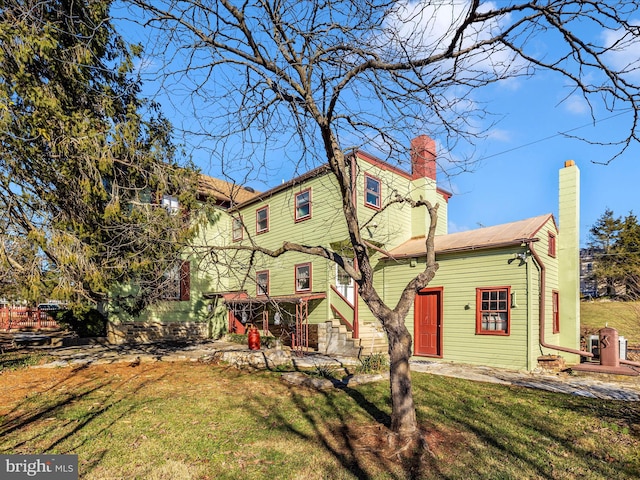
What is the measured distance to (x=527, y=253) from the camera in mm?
10047

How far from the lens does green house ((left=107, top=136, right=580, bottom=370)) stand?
10281mm

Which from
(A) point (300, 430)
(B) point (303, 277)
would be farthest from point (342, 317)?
(A) point (300, 430)

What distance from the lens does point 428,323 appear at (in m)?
12.2

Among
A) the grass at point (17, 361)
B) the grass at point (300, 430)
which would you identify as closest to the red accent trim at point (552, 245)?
the grass at point (300, 430)

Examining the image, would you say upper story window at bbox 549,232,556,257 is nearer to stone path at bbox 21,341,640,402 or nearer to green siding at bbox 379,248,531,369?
green siding at bbox 379,248,531,369

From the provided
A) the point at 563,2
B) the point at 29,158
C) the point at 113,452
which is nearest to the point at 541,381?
the point at 563,2

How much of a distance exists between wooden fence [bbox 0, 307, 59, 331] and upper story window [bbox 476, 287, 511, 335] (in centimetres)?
2161

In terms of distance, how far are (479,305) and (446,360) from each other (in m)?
2.05

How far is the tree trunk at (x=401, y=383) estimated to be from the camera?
4.56 meters

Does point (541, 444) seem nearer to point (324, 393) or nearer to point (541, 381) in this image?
point (324, 393)

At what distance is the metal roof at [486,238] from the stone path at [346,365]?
11.4 ft

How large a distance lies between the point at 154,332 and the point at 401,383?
13519mm

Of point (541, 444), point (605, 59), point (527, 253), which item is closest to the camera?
point (605, 59)

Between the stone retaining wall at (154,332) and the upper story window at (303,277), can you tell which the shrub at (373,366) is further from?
the stone retaining wall at (154,332)
